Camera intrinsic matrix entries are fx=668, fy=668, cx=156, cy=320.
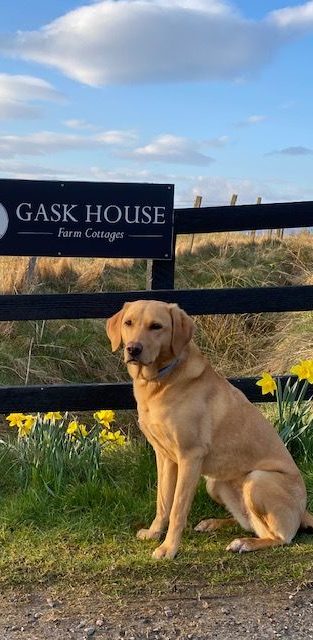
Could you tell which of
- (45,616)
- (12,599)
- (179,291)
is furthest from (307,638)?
(179,291)

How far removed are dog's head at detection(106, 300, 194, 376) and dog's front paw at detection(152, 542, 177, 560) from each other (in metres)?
0.95

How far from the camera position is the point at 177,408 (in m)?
3.58

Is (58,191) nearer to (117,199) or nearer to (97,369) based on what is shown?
(117,199)

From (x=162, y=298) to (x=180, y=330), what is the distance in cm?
81

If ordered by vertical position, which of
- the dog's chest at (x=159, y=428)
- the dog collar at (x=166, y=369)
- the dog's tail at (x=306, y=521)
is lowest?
the dog's tail at (x=306, y=521)

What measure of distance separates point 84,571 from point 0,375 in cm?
577

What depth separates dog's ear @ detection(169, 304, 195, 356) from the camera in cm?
361

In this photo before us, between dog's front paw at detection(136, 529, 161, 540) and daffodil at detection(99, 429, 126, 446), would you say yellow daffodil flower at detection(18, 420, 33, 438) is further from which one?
dog's front paw at detection(136, 529, 161, 540)

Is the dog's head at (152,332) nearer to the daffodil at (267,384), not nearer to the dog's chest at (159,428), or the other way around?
the dog's chest at (159,428)

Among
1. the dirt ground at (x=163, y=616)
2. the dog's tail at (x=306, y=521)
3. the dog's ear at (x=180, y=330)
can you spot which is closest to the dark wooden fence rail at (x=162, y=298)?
the dog's ear at (x=180, y=330)

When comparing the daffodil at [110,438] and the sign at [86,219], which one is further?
the daffodil at [110,438]

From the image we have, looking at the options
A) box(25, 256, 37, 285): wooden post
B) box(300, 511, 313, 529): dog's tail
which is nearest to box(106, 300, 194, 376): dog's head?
box(300, 511, 313, 529): dog's tail

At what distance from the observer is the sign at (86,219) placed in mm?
4242

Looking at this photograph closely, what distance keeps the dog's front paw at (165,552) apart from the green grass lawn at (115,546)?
38 millimetres
